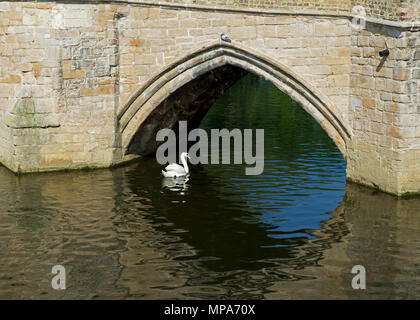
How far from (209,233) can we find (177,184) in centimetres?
321

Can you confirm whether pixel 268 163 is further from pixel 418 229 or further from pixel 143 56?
pixel 418 229

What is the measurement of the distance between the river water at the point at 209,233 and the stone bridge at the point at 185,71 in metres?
0.73

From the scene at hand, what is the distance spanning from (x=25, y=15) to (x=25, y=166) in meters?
3.02

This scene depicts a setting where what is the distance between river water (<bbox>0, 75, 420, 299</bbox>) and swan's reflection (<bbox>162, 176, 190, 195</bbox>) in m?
0.04

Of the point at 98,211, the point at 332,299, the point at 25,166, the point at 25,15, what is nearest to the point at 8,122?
the point at 25,166

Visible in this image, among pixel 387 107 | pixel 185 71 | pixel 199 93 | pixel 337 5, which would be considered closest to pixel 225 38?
pixel 185 71

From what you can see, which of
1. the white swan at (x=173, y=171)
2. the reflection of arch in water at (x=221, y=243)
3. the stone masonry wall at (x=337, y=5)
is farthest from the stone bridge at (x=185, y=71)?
the reflection of arch in water at (x=221, y=243)

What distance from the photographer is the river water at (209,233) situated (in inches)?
410

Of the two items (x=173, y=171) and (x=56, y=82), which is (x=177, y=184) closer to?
(x=173, y=171)

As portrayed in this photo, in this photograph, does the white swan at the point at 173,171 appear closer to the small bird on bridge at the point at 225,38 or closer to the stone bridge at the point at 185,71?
the stone bridge at the point at 185,71

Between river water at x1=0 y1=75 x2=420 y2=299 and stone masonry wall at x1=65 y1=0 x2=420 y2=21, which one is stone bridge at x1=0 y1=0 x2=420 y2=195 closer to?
stone masonry wall at x1=65 y1=0 x2=420 y2=21

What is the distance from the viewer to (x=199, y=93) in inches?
697

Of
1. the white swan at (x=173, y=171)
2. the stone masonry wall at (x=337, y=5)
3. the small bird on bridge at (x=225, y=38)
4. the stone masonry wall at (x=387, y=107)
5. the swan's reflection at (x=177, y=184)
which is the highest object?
the stone masonry wall at (x=337, y=5)

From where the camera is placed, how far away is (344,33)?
14172 mm
